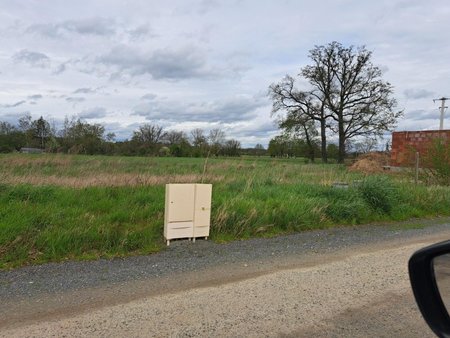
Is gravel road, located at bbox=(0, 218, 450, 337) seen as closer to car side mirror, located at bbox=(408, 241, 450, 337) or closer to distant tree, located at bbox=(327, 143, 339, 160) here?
car side mirror, located at bbox=(408, 241, 450, 337)

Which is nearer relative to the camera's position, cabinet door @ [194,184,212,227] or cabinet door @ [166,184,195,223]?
cabinet door @ [166,184,195,223]

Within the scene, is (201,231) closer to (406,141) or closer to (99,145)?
(99,145)

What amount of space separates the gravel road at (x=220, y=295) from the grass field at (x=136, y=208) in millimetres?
565

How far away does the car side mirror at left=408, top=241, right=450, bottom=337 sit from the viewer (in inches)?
80.6

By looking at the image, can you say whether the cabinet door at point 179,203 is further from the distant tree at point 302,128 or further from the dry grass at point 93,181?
the distant tree at point 302,128

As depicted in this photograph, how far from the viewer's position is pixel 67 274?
507cm

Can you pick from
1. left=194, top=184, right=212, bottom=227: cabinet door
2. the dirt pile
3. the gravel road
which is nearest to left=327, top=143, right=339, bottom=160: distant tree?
the dirt pile

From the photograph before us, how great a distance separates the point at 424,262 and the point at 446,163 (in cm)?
1693

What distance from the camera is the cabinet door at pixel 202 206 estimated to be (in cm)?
702

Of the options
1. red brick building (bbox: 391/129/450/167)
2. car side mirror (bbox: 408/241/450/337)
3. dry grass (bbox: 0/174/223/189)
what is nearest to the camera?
car side mirror (bbox: 408/241/450/337)

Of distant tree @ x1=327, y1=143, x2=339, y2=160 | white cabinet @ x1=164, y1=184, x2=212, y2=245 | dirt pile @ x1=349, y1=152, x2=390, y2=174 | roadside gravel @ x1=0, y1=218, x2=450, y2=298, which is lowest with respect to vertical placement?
roadside gravel @ x1=0, y1=218, x2=450, y2=298

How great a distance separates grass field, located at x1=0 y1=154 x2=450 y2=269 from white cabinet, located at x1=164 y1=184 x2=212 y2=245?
333mm

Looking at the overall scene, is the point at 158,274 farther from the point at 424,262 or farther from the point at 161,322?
the point at 424,262

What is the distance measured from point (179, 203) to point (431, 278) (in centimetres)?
518
